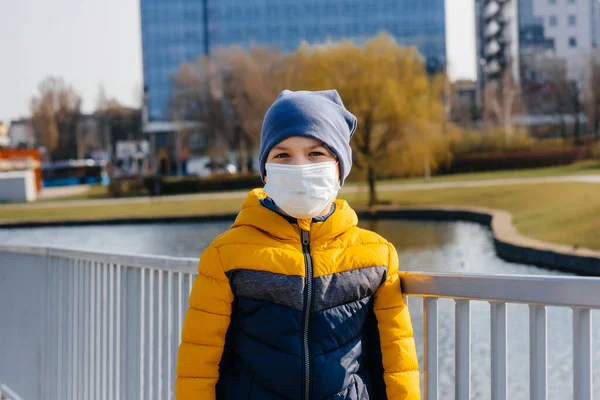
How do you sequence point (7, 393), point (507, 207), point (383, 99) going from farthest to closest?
point (383, 99) → point (507, 207) → point (7, 393)

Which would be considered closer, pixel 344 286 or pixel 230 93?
pixel 344 286

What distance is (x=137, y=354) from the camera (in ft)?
12.6

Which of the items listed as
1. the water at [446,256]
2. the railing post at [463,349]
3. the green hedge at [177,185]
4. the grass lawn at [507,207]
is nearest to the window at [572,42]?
the green hedge at [177,185]

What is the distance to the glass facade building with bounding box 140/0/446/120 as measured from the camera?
84562 mm

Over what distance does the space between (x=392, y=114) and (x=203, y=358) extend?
3401 cm

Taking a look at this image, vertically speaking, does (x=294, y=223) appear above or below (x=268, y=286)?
above

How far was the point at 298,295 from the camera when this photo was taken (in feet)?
7.55

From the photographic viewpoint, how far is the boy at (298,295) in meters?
2.31

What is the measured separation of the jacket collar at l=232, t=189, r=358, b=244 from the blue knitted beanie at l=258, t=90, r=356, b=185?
142 mm

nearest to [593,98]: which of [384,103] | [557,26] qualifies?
[557,26]

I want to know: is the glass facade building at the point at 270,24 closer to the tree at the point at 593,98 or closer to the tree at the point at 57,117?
the tree at the point at 57,117

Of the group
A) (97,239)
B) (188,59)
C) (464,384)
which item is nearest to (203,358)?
(464,384)

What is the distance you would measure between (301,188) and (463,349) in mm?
583

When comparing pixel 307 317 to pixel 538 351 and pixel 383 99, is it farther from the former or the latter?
pixel 383 99
